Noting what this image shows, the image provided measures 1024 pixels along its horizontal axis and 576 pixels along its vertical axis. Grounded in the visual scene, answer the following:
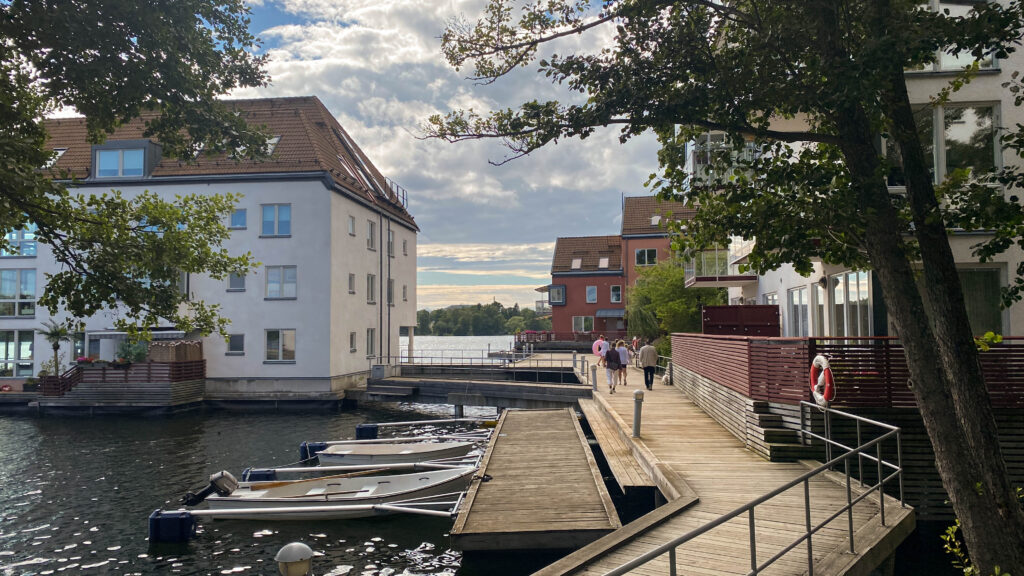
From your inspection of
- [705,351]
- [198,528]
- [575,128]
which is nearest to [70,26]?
[575,128]

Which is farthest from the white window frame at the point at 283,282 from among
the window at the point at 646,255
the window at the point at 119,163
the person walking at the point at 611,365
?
the window at the point at 646,255

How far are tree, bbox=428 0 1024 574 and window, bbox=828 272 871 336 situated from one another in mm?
7807

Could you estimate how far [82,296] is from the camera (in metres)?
9.91

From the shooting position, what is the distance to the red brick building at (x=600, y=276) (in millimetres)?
59406

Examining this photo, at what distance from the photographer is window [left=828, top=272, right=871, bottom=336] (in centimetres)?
1536

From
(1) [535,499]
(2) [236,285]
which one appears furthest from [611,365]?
(2) [236,285]

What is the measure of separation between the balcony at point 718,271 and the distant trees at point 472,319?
322 ft

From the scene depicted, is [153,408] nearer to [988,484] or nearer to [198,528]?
[198,528]

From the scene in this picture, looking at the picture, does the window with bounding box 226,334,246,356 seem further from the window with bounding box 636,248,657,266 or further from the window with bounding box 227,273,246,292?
the window with bounding box 636,248,657,266

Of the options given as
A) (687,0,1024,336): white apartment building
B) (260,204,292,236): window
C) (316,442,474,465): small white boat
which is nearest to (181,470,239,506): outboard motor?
(316,442,474,465): small white boat

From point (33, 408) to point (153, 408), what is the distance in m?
6.10

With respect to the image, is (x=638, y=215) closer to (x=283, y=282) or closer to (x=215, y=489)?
(x=283, y=282)

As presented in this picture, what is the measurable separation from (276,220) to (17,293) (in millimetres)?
15173

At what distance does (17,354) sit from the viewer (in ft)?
118
